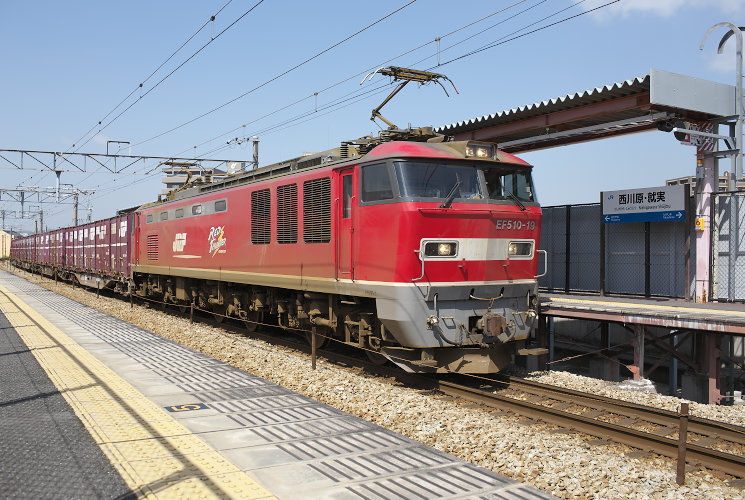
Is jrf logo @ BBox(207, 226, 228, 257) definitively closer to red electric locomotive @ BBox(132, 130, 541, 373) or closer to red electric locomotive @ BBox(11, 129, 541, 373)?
red electric locomotive @ BBox(11, 129, 541, 373)

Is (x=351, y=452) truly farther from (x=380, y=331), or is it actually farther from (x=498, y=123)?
(x=498, y=123)

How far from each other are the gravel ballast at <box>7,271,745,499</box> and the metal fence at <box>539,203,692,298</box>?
507 centimetres

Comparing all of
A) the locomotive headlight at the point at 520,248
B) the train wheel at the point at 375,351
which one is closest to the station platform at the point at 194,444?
the train wheel at the point at 375,351

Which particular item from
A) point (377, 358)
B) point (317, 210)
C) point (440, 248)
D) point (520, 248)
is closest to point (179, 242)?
point (317, 210)

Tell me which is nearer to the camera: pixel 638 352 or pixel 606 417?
pixel 606 417

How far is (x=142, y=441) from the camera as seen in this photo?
6.64m

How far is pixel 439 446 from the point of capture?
276 inches

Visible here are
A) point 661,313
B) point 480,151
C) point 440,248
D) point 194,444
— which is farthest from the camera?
point 661,313

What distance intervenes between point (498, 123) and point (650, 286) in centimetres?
556

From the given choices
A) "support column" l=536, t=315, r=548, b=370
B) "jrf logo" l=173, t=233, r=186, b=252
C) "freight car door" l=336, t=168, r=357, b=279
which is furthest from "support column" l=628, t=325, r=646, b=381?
"jrf logo" l=173, t=233, r=186, b=252

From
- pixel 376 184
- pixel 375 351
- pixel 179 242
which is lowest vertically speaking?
pixel 375 351

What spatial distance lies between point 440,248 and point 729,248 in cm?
785

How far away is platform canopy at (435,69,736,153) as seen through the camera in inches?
484

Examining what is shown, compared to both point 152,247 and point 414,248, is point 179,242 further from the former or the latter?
point 414,248
